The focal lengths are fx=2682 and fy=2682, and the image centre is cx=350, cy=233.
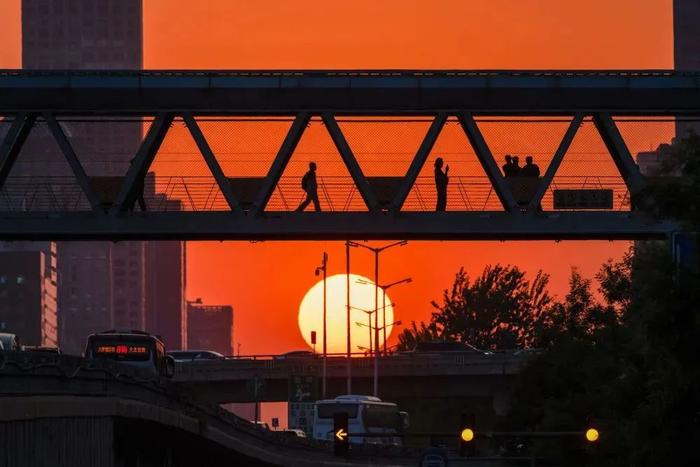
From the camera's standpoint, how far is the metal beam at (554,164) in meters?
62.1

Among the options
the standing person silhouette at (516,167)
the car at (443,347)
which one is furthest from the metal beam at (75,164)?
the car at (443,347)

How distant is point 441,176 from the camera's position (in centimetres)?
6662

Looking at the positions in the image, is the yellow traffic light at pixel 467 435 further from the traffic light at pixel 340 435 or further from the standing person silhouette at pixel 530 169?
the standing person silhouette at pixel 530 169

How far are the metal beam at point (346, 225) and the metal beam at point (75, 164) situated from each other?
788 mm

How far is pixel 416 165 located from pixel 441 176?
4840 millimetres

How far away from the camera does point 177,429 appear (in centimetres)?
6034

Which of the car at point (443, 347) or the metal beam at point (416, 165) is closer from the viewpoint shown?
the metal beam at point (416, 165)

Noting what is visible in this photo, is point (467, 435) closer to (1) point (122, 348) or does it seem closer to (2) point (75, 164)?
(2) point (75, 164)

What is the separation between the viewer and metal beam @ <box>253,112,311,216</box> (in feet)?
203

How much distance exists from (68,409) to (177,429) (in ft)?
58.0

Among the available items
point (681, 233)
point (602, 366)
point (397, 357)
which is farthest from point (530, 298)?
point (681, 233)

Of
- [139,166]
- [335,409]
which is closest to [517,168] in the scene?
[139,166]

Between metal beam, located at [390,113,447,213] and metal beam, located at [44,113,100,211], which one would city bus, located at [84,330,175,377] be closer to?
metal beam, located at [44,113,100,211]

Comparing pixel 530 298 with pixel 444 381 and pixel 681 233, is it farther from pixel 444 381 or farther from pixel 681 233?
pixel 681 233
